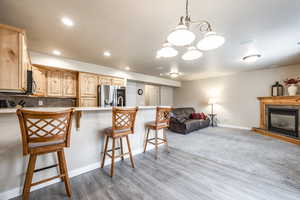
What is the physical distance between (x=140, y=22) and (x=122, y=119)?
64.9 inches

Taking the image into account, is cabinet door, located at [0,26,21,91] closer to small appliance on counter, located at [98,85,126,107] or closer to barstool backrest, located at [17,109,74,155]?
barstool backrest, located at [17,109,74,155]

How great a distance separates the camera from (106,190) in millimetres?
1584

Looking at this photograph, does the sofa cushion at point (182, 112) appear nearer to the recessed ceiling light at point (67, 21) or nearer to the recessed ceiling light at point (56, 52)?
the recessed ceiling light at point (67, 21)

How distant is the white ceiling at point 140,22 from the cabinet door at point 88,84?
1022 millimetres

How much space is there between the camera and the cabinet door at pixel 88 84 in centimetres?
396

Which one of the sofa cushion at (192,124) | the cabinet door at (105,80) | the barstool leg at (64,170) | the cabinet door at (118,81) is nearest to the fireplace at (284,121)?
the sofa cushion at (192,124)

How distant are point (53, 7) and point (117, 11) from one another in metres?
0.87

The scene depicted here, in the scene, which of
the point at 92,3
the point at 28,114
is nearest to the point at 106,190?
the point at 28,114

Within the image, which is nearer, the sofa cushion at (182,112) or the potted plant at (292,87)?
the potted plant at (292,87)

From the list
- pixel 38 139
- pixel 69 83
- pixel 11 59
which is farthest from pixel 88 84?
pixel 38 139

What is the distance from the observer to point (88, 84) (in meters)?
4.10

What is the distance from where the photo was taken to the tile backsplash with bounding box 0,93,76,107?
3164 millimetres

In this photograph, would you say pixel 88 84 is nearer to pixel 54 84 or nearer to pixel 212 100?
pixel 54 84

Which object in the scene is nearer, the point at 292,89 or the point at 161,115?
the point at 161,115
